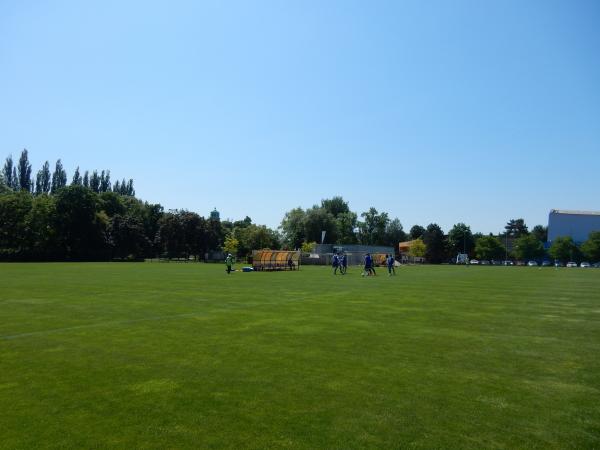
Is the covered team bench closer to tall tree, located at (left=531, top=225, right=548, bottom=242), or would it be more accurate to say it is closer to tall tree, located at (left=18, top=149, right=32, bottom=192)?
tall tree, located at (left=18, top=149, right=32, bottom=192)

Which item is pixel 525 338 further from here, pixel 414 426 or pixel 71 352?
pixel 71 352

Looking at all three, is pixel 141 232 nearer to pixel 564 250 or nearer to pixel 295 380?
pixel 295 380

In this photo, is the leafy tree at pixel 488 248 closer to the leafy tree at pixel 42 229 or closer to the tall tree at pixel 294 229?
the tall tree at pixel 294 229

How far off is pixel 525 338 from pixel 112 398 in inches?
369

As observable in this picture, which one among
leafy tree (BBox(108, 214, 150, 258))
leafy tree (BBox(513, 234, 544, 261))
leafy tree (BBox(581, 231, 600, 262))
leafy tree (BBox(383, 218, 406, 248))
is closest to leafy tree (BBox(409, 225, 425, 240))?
leafy tree (BBox(383, 218, 406, 248))

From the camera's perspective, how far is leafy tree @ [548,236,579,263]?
120 m

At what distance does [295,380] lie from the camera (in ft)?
24.1

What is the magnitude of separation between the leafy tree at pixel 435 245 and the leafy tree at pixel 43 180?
110 metres

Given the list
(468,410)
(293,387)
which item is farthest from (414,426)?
(293,387)

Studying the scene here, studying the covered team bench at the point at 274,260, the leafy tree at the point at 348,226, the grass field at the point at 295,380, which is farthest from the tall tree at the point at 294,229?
the grass field at the point at 295,380

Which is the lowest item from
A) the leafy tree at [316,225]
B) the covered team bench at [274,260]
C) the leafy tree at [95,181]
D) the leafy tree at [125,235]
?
the covered team bench at [274,260]

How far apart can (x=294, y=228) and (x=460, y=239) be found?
189 ft

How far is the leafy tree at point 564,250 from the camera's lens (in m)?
120

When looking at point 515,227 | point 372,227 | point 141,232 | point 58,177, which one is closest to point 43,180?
point 58,177
